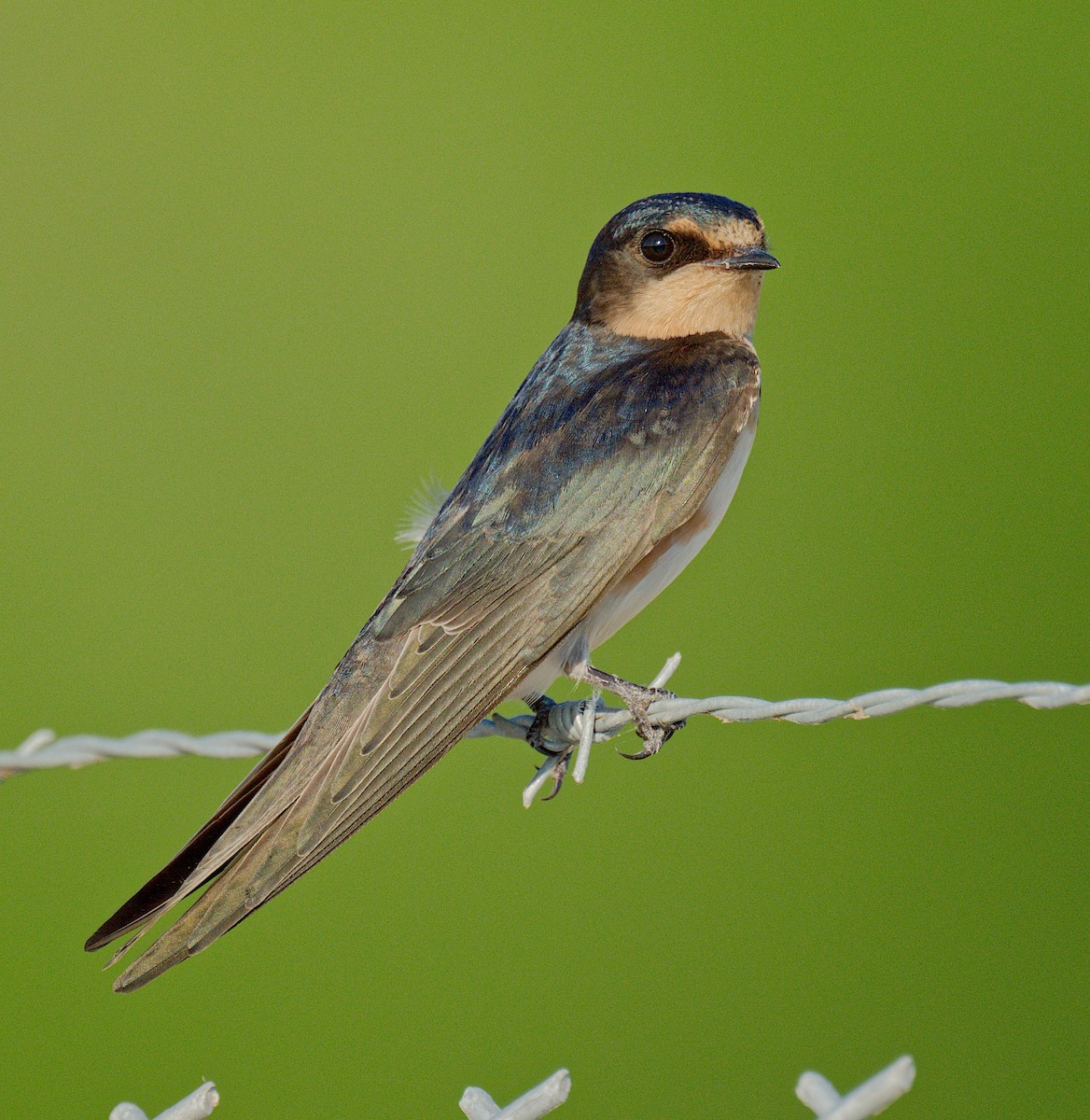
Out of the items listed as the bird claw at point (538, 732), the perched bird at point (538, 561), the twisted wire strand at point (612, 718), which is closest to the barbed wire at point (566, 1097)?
the twisted wire strand at point (612, 718)

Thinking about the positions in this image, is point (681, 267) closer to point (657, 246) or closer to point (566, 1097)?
point (657, 246)

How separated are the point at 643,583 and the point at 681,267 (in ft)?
2.43

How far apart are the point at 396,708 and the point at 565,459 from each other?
60cm

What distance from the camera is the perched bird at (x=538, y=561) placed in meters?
2.49

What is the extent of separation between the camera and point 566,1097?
5.38ft

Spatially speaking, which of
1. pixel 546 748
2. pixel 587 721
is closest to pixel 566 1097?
pixel 587 721

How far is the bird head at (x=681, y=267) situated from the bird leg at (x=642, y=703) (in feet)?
2.90

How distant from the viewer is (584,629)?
110 inches

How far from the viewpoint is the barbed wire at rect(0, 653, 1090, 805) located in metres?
1.71

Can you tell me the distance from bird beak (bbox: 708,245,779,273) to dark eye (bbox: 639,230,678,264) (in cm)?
11

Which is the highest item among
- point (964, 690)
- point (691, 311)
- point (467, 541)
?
point (691, 311)

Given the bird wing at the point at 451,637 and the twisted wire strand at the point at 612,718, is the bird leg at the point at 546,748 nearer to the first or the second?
the twisted wire strand at the point at 612,718

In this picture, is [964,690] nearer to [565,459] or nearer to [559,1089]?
[559,1089]

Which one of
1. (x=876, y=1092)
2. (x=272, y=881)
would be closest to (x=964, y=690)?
(x=876, y=1092)
